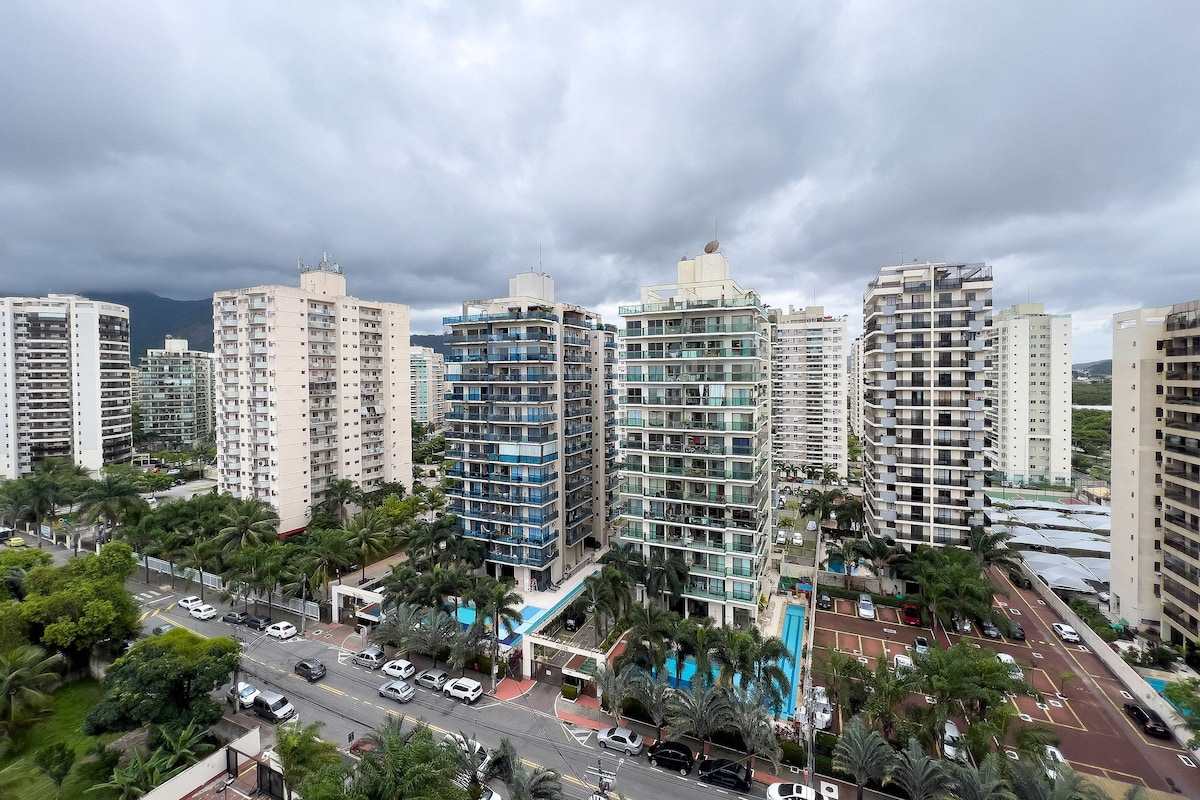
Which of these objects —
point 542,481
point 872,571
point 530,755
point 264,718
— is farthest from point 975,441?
point 264,718

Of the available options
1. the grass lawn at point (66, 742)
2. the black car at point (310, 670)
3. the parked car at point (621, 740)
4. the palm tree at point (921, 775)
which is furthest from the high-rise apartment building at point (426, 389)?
the palm tree at point (921, 775)

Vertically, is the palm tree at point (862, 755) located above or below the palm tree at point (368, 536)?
below

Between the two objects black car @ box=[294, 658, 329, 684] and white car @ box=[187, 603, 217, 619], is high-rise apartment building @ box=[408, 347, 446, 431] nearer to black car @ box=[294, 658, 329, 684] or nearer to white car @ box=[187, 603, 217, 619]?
white car @ box=[187, 603, 217, 619]

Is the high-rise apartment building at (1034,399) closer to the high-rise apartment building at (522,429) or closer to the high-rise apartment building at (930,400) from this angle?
the high-rise apartment building at (930,400)

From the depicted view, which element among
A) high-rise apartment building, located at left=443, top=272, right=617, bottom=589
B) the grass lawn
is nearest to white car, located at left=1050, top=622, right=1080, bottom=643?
high-rise apartment building, located at left=443, top=272, right=617, bottom=589

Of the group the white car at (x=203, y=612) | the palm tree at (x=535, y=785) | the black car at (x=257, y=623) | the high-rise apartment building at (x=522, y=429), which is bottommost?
the black car at (x=257, y=623)

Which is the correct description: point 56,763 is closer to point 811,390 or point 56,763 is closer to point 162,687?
point 162,687
